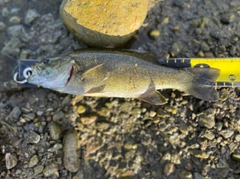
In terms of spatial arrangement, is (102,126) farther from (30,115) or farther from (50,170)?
(30,115)


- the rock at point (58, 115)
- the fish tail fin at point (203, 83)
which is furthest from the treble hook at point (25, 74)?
the fish tail fin at point (203, 83)

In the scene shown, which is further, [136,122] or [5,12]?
[5,12]

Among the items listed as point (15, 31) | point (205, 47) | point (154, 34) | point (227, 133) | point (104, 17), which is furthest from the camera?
point (15, 31)

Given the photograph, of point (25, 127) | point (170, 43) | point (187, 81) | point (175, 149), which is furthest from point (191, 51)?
point (25, 127)

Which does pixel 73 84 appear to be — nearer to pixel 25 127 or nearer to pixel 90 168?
pixel 25 127

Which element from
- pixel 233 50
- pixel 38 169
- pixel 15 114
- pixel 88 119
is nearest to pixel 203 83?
pixel 233 50
